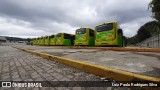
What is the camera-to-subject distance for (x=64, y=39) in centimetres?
2372

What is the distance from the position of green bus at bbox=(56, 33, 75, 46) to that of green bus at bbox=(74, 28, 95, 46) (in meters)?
6.46

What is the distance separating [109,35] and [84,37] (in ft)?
13.5

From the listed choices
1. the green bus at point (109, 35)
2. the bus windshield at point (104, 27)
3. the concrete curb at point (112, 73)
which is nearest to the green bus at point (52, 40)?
the bus windshield at point (104, 27)

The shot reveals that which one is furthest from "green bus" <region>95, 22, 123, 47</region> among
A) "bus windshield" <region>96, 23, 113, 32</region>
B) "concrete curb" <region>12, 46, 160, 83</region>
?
"concrete curb" <region>12, 46, 160, 83</region>

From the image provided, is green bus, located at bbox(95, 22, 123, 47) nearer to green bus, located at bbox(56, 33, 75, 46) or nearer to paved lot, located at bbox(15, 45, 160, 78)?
paved lot, located at bbox(15, 45, 160, 78)

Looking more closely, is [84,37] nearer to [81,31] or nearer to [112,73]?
[81,31]

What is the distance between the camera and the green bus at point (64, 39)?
23.6 metres

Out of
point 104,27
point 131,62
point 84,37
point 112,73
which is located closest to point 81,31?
point 84,37

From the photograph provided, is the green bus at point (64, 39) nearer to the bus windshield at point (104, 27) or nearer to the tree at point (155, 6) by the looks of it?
the bus windshield at point (104, 27)

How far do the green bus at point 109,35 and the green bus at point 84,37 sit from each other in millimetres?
2385

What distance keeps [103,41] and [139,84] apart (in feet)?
35.9

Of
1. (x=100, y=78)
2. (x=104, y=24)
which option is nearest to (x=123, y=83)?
(x=100, y=78)

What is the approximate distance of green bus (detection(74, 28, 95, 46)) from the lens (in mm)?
16203

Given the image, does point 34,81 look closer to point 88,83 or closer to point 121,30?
point 88,83
